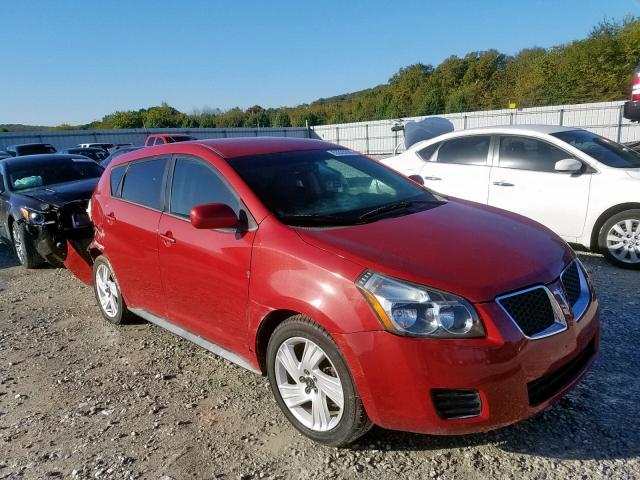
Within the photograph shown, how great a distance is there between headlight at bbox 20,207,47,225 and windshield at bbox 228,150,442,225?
397 cm

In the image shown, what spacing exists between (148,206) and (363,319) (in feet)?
7.68

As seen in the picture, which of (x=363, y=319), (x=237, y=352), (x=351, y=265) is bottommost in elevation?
(x=237, y=352)

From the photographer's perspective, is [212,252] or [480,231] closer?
[480,231]

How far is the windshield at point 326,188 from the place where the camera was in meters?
3.10

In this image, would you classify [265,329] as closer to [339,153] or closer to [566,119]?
[339,153]

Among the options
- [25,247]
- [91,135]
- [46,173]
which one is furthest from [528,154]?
[91,135]

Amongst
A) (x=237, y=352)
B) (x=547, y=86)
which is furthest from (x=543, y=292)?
(x=547, y=86)

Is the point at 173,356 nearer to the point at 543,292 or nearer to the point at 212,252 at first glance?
the point at 212,252

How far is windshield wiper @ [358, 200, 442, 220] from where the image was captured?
3.12 meters

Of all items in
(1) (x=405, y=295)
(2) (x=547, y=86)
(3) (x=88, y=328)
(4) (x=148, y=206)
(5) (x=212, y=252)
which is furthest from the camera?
(2) (x=547, y=86)

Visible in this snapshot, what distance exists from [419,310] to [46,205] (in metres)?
5.65

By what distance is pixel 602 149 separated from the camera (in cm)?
618

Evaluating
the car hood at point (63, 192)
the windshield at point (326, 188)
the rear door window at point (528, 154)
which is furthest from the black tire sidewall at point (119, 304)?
the rear door window at point (528, 154)

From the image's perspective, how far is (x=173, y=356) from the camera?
4.13 metres
